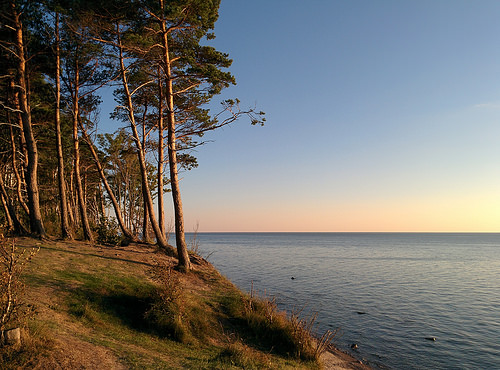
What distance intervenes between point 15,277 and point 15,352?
1.37 metres

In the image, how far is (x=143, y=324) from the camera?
9.62 meters

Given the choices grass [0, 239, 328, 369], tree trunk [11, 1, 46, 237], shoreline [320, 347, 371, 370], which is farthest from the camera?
tree trunk [11, 1, 46, 237]

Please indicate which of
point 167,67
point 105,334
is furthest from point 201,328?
point 167,67

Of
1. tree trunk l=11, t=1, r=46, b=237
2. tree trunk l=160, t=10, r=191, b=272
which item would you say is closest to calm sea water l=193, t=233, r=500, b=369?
tree trunk l=160, t=10, r=191, b=272

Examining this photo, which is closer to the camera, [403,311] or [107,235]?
[403,311]

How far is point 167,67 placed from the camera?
15.2m

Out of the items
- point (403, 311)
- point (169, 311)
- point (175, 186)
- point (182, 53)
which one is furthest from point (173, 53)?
point (403, 311)

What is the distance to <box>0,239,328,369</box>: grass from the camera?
676 centimetres

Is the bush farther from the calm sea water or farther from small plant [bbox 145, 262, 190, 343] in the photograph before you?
small plant [bbox 145, 262, 190, 343]

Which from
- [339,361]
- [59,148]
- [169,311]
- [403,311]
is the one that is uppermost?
[59,148]

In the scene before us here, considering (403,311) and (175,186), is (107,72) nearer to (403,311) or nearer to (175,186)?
(175,186)

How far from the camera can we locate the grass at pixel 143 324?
676 centimetres

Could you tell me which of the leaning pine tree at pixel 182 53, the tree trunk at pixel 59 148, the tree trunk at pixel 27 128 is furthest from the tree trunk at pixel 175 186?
the tree trunk at pixel 27 128

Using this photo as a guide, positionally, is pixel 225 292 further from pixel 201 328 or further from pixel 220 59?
pixel 220 59
